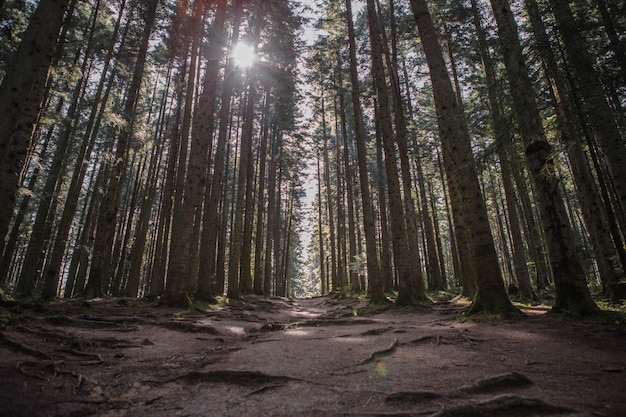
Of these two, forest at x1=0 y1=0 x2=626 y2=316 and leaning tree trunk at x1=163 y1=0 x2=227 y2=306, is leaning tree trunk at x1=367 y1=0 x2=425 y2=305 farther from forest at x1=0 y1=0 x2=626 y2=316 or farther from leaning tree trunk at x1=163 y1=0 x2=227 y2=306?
leaning tree trunk at x1=163 y1=0 x2=227 y2=306

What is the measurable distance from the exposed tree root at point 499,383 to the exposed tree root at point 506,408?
1.29ft

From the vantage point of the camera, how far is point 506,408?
2.46 metres

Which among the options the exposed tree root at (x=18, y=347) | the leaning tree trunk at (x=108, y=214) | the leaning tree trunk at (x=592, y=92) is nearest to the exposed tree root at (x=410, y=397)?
the exposed tree root at (x=18, y=347)

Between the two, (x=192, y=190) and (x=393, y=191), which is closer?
(x=192, y=190)

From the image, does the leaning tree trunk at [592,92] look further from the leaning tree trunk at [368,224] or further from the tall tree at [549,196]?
the leaning tree trunk at [368,224]

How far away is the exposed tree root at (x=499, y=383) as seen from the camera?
2.90m

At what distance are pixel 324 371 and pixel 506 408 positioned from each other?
2029 mm

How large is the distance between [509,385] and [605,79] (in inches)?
327

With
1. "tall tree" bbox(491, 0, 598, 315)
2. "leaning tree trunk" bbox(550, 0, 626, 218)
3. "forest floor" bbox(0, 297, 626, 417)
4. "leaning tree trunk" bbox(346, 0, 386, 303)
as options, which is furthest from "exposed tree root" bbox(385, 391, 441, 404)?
"leaning tree trunk" bbox(346, 0, 386, 303)

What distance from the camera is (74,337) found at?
16.6 ft

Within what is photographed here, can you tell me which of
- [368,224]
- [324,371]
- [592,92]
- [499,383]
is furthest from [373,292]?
[499,383]

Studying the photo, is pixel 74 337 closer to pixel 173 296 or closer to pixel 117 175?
pixel 173 296

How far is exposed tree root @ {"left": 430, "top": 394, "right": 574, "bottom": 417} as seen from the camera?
2.37m

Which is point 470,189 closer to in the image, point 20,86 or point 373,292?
point 373,292
